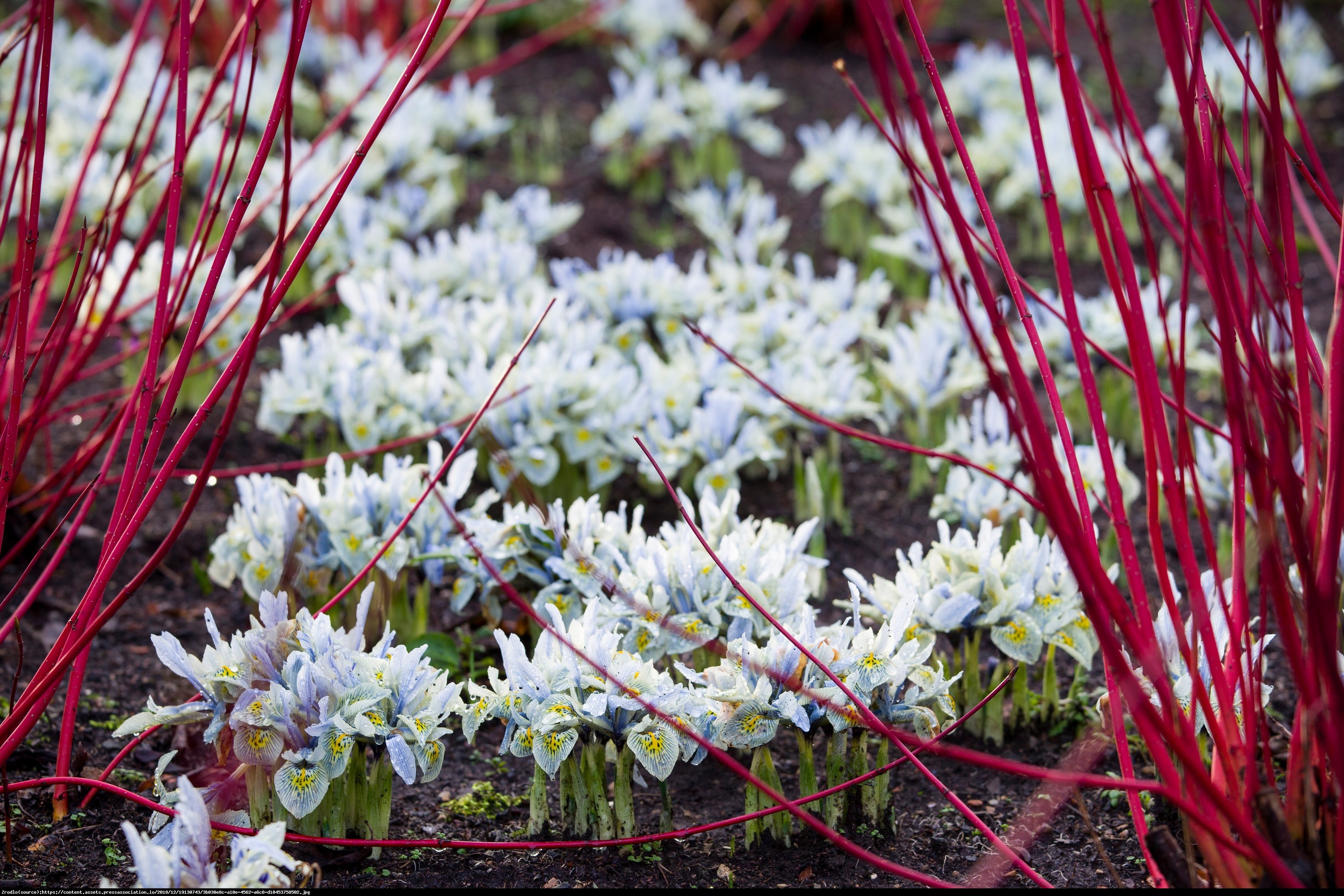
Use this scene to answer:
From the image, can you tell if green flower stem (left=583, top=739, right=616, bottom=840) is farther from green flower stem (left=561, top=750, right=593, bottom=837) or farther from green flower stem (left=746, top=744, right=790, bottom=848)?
green flower stem (left=746, top=744, right=790, bottom=848)

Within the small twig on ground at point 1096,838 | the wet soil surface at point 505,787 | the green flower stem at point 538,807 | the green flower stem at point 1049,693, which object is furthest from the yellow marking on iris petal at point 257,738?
the green flower stem at point 1049,693

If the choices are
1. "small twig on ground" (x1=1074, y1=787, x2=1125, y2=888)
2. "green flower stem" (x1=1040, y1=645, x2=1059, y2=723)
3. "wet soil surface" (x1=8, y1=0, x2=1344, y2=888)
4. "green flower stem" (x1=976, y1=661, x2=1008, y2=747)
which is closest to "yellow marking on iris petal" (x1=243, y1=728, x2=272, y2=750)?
"wet soil surface" (x1=8, y1=0, x2=1344, y2=888)

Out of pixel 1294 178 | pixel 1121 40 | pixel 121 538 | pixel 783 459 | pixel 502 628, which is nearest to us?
pixel 121 538

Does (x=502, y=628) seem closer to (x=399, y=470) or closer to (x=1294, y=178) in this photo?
(x=399, y=470)

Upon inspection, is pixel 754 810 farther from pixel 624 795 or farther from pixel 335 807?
pixel 335 807

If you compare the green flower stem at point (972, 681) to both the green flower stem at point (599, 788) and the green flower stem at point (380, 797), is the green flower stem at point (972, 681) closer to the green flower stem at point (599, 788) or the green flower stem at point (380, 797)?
the green flower stem at point (599, 788)

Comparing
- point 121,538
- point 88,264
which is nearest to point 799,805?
point 121,538

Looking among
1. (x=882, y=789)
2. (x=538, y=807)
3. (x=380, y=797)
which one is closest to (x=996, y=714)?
(x=882, y=789)
